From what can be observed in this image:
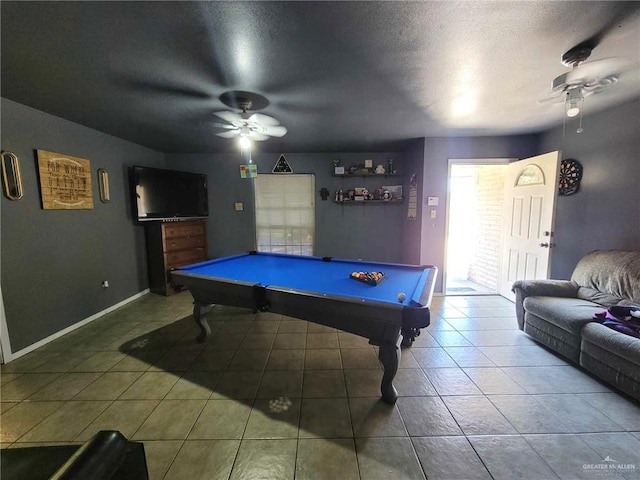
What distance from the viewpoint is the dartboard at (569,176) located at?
3008mm

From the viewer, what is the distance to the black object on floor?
477 mm

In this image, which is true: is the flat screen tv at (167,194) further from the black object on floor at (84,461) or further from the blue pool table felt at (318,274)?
the black object on floor at (84,461)

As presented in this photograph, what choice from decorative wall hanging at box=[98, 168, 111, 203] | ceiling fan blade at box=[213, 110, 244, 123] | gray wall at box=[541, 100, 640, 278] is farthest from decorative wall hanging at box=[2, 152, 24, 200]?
gray wall at box=[541, 100, 640, 278]

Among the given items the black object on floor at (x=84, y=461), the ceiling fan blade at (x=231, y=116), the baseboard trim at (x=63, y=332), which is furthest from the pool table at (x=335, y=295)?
the baseboard trim at (x=63, y=332)

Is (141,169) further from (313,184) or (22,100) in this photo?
(313,184)

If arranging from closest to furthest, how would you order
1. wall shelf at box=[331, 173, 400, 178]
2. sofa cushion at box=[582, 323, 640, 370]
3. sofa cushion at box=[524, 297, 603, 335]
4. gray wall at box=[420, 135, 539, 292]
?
sofa cushion at box=[582, 323, 640, 370] < sofa cushion at box=[524, 297, 603, 335] < gray wall at box=[420, 135, 539, 292] < wall shelf at box=[331, 173, 400, 178]

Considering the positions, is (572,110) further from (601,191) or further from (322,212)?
(322,212)

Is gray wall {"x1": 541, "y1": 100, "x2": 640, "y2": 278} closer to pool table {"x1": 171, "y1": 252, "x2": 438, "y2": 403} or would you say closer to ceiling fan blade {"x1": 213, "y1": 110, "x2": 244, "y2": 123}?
pool table {"x1": 171, "y1": 252, "x2": 438, "y2": 403}

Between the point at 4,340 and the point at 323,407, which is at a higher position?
the point at 4,340

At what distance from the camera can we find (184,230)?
425cm

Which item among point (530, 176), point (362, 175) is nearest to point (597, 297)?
point (530, 176)

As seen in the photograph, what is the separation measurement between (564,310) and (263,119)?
10.6ft

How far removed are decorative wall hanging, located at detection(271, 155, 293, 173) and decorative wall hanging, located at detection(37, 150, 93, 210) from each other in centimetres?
254

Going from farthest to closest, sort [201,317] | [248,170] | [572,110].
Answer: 1. [248,170]
2. [201,317]
3. [572,110]
